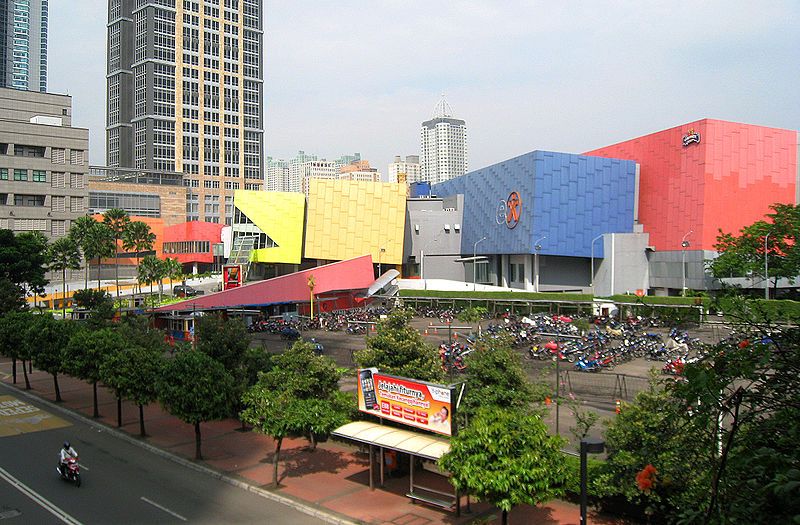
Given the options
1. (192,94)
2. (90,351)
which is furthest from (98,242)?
(192,94)

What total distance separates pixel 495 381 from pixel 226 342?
500 inches

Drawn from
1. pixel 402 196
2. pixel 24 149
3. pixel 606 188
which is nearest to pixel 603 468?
pixel 606 188

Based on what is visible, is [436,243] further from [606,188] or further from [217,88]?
[217,88]

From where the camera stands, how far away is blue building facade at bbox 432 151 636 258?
70.3 metres

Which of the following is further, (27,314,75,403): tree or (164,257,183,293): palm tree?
(164,257,183,293): palm tree

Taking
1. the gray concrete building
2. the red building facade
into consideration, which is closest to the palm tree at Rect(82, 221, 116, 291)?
the gray concrete building

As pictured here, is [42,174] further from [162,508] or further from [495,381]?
[495,381]

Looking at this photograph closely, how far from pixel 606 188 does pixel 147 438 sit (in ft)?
197

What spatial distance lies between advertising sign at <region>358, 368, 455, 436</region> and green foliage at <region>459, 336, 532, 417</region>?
2.04ft

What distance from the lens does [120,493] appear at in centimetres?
1986

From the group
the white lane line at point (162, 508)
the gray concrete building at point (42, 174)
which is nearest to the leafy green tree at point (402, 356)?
the white lane line at point (162, 508)

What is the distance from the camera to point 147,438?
26328mm

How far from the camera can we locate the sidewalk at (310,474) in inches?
687

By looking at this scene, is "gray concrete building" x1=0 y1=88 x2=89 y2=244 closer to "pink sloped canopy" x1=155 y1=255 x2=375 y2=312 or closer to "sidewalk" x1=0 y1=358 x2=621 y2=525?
"pink sloped canopy" x1=155 y1=255 x2=375 y2=312
